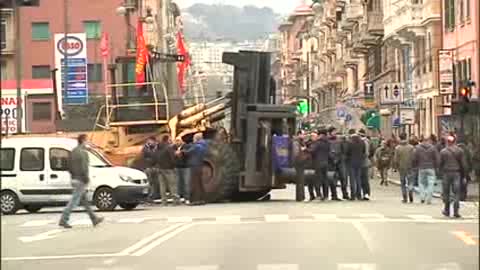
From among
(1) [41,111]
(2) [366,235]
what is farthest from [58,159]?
(1) [41,111]

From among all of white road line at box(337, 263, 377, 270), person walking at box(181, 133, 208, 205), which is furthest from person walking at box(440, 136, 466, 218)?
white road line at box(337, 263, 377, 270)

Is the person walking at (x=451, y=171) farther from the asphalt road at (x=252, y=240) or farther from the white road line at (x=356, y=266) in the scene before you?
the white road line at (x=356, y=266)

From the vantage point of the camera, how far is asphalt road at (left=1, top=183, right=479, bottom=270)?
1420 centimetres

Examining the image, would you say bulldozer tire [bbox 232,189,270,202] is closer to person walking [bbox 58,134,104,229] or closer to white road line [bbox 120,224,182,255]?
white road line [bbox 120,224,182,255]

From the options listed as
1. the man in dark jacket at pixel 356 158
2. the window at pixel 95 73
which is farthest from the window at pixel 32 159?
the window at pixel 95 73

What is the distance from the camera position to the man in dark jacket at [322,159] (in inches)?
1083

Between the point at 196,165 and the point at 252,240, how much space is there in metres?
10.2

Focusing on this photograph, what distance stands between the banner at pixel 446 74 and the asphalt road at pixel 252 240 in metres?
14.5

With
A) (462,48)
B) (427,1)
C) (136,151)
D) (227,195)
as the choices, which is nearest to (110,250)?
(227,195)

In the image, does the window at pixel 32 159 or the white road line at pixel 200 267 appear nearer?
the white road line at pixel 200 267

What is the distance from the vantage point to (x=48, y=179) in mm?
25094

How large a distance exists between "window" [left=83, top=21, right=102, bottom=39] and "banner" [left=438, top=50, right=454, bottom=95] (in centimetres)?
4480

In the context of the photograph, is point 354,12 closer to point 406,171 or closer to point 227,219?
point 406,171

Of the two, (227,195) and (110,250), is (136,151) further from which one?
(110,250)
